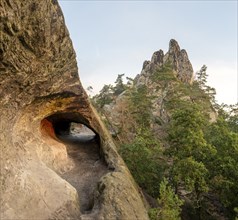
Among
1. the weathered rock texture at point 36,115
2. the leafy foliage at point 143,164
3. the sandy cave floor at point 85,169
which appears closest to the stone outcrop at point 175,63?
the leafy foliage at point 143,164

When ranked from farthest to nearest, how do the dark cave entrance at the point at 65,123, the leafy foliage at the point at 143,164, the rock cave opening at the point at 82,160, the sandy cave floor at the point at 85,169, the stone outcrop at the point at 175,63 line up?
the stone outcrop at the point at 175,63 < the leafy foliage at the point at 143,164 < the dark cave entrance at the point at 65,123 < the rock cave opening at the point at 82,160 < the sandy cave floor at the point at 85,169

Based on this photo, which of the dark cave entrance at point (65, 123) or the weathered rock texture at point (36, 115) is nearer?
the weathered rock texture at point (36, 115)

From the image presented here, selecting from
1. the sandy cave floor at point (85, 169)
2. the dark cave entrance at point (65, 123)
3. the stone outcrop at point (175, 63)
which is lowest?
the sandy cave floor at point (85, 169)

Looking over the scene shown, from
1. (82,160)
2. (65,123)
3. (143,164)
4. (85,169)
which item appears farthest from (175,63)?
(85,169)

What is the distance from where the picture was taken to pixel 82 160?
16672 millimetres

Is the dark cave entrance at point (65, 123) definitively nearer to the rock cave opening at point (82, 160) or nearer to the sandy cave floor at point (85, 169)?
the rock cave opening at point (82, 160)

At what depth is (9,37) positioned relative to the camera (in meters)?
9.20

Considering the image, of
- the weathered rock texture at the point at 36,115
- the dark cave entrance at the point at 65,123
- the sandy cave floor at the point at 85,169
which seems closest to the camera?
the weathered rock texture at the point at 36,115

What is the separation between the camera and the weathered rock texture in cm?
974

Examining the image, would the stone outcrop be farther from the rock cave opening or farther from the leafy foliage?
the leafy foliage

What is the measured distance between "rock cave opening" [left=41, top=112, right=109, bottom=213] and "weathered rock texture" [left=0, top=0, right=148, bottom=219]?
741 mm

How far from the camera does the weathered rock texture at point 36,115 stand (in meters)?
9.74

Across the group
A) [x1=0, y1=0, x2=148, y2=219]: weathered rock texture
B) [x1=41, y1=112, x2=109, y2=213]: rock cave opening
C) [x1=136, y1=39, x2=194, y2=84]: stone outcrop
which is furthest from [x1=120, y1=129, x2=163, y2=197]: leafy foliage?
[x1=136, y1=39, x2=194, y2=84]: stone outcrop

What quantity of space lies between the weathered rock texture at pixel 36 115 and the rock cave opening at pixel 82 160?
0.74 metres
